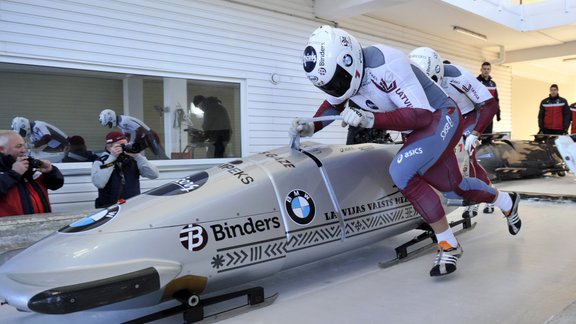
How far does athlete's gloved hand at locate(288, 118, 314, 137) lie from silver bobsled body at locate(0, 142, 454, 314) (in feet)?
0.37

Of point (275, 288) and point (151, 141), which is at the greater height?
point (151, 141)

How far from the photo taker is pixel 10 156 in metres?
3.19

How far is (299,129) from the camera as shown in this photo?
2691 millimetres

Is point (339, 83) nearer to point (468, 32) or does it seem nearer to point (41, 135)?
point (41, 135)

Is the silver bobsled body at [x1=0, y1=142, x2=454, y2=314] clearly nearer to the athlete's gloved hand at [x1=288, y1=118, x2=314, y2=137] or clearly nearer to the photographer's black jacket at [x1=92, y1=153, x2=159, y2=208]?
the athlete's gloved hand at [x1=288, y1=118, x2=314, y2=137]

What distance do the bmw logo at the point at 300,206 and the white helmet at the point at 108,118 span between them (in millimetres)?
3745

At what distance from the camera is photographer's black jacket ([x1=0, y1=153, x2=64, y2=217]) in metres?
3.05

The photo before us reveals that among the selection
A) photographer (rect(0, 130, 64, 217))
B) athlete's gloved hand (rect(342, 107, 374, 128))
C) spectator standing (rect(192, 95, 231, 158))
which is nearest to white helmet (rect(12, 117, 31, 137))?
photographer (rect(0, 130, 64, 217))

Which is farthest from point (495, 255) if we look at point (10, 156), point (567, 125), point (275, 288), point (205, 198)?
point (567, 125)

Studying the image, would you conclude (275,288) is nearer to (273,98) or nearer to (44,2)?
(44,2)

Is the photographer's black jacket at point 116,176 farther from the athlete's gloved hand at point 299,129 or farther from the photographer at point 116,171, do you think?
the athlete's gloved hand at point 299,129

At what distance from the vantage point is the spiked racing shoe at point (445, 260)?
246 centimetres

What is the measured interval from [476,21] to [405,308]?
30.7 feet

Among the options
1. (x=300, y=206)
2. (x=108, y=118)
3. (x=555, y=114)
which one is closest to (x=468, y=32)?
(x=555, y=114)
